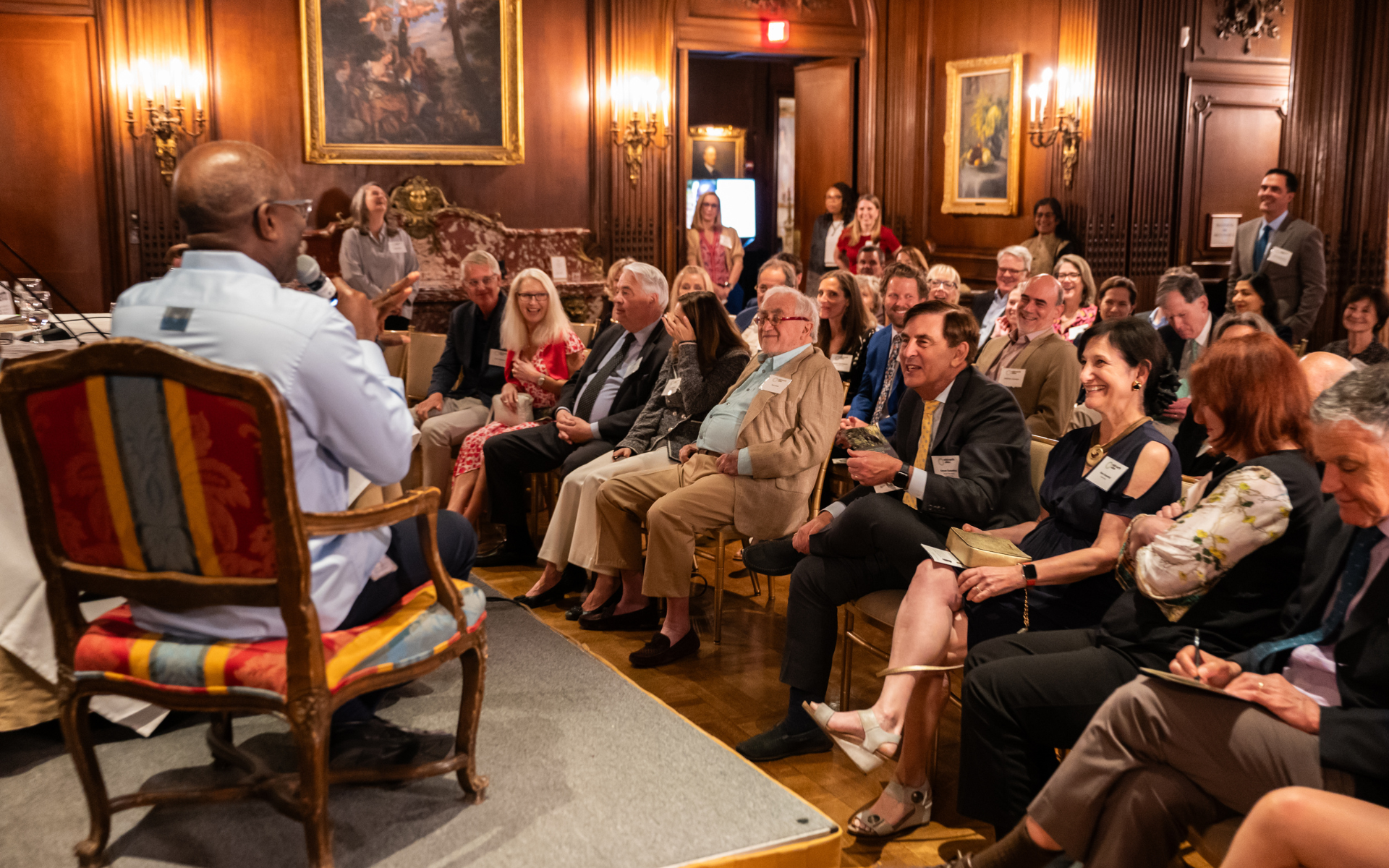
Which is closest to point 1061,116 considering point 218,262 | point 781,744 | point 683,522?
point 683,522

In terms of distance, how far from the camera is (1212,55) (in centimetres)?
869

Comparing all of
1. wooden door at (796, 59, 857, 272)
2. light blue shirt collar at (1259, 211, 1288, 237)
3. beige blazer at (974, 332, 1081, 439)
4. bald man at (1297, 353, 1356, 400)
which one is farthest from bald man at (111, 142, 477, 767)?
wooden door at (796, 59, 857, 272)

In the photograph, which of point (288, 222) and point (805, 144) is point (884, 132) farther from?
point (288, 222)

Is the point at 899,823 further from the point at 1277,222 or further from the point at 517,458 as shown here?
the point at 1277,222

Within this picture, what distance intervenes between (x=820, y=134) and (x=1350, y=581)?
28.3 ft

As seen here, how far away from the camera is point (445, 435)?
17.1 ft

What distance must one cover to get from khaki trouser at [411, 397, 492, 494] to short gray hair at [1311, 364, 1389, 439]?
3.93m

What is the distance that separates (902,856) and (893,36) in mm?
8299

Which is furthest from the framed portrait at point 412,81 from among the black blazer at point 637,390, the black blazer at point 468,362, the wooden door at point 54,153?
the black blazer at point 637,390

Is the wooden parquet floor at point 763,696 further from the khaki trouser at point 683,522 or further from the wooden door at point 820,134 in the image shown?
the wooden door at point 820,134

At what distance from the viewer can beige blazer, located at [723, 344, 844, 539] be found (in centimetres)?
372

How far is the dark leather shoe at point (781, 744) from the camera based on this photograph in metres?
3.03

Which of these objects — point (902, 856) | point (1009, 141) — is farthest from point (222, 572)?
point (1009, 141)

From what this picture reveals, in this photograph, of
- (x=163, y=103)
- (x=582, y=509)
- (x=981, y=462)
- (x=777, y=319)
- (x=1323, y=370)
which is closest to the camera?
(x=1323, y=370)
